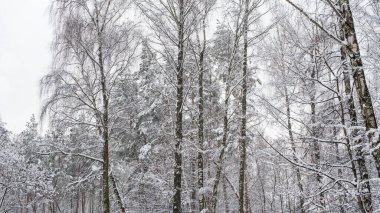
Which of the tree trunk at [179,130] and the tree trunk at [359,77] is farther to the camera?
the tree trunk at [179,130]

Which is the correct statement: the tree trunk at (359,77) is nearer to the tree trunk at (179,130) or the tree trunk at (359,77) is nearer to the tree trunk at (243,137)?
the tree trunk at (179,130)

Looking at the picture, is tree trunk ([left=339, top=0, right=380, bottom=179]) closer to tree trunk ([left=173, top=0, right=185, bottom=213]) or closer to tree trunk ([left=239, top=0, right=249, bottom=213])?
tree trunk ([left=173, top=0, right=185, bottom=213])

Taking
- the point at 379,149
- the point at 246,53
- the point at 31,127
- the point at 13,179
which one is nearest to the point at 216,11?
the point at 246,53

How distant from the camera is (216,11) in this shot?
11680 millimetres

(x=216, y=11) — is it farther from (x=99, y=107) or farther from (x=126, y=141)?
(x=126, y=141)

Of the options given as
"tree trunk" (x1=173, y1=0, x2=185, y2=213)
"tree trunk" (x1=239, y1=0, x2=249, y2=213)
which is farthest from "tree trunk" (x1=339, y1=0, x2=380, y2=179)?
"tree trunk" (x1=239, y1=0, x2=249, y2=213)

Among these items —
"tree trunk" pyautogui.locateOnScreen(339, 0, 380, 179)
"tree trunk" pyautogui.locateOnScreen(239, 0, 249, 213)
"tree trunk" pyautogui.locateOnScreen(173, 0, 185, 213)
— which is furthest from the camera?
"tree trunk" pyautogui.locateOnScreen(239, 0, 249, 213)

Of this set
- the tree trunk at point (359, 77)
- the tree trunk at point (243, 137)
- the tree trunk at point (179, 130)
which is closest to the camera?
the tree trunk at point (359, 77)

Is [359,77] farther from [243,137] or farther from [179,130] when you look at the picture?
[243,137]

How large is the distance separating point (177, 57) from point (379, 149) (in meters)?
6.96

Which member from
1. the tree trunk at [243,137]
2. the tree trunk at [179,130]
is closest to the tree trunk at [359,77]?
the tree trunk at [179,130]

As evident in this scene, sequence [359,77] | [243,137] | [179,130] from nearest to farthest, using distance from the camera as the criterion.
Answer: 1. [359,77]
2. [179,130]
3. [243,137]

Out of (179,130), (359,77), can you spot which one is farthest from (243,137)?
(359,77)

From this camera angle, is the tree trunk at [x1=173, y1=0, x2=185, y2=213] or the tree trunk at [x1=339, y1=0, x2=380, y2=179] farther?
the tree trunk at [x1=173, y1=0, x2=185, y2=213]
